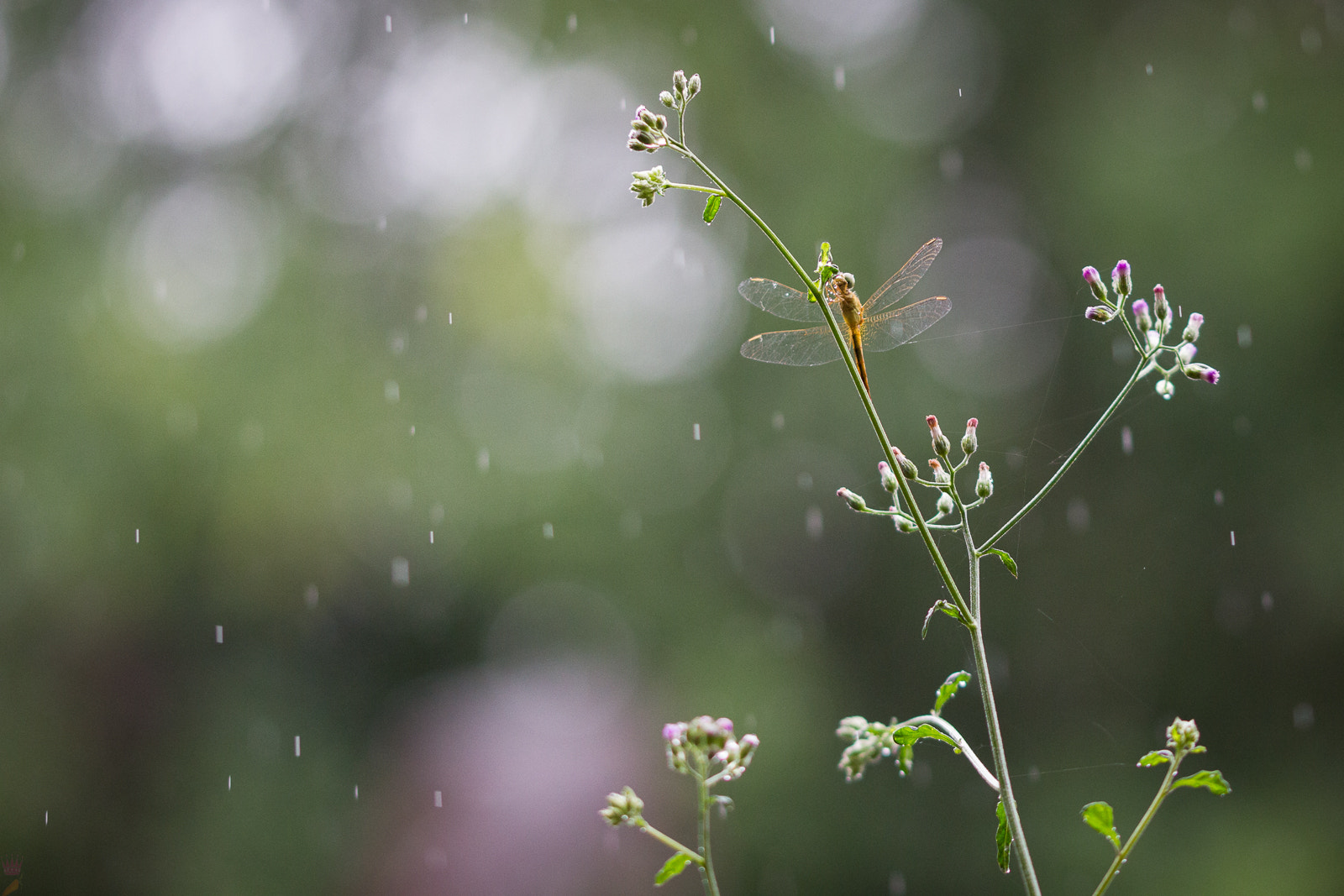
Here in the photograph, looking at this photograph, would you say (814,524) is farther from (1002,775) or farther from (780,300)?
(1002,775)

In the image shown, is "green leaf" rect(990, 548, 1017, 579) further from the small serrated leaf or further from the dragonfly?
the dragonfly

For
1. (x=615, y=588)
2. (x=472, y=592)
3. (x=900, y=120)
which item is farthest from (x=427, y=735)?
(x=900, y=120)

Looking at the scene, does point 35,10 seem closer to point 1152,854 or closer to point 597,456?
point 597,456

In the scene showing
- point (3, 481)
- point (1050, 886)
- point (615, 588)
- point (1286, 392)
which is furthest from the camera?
point (615, 588)

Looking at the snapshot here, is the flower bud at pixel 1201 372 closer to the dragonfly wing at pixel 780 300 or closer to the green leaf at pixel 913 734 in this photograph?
the green leaf at pixel 913 734

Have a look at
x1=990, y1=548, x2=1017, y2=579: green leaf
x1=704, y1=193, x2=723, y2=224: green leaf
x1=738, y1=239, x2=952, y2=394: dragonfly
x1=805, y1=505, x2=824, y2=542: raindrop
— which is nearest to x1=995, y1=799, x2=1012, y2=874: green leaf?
x1=990, y1=548, x2=1017, y2=579: green leaf

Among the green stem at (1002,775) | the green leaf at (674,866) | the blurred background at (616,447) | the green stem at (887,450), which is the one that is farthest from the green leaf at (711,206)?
the blurred background at (616,447)

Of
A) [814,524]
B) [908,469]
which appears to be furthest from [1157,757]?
[814,524]
